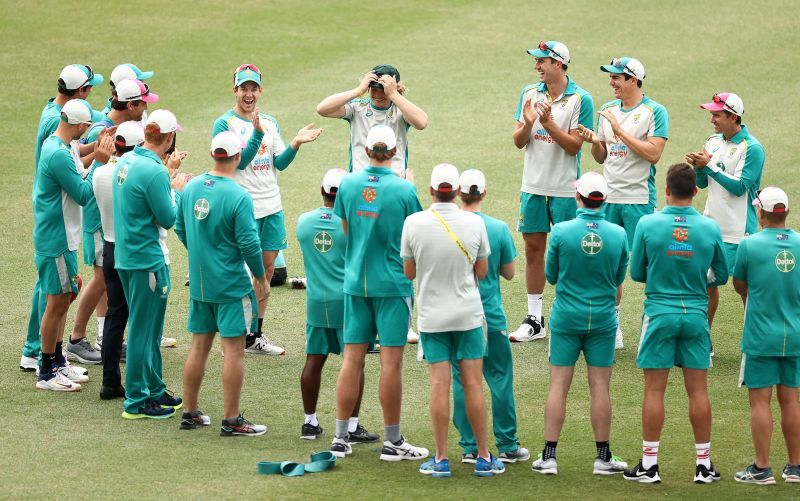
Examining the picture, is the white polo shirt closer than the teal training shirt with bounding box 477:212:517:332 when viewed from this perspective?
Yes

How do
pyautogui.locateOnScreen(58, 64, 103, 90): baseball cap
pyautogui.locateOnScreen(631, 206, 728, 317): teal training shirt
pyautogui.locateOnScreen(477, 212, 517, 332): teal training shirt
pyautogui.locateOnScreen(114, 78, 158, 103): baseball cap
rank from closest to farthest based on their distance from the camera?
pyautogui.locateOnScreen(631, 206, 728, 317): teal training shirt → pyautogui.locateOnScreen(477, 212, 517, 332): teal training shirt → pyautogui.locateOnScreen(114, 78, 158, 103): baseball cap → pyautogui.locateOnScreen(58, 64, 103, 90): baseball cap

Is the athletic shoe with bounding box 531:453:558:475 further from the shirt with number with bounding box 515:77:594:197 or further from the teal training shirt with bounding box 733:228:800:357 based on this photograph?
the shirt with number with bounding box 515:77:594:197

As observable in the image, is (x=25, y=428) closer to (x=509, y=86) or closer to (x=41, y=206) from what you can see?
(x=41, y=206)

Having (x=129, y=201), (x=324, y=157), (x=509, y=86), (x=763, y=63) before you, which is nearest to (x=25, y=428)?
(x=129, y=201)

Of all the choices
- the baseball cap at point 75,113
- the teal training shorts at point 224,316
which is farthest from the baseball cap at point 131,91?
the teal training shorts at point 224,316

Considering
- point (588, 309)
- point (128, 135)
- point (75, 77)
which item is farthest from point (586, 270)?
point (75, 77)

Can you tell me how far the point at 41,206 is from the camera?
1018 centimetres

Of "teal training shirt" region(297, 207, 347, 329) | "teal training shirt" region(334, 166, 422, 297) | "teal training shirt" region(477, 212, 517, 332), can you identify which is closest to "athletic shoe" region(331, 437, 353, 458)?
"teal training shirt" region(297, 207, 347, 329)

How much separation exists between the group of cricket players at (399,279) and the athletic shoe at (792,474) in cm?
1

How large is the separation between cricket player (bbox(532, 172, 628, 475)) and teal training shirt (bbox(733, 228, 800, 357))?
90 centimetres

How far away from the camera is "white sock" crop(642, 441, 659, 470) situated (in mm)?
8289

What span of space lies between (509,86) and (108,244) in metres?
11.2

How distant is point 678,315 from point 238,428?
3307 millimetres

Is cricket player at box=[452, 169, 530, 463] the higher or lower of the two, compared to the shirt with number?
lower
